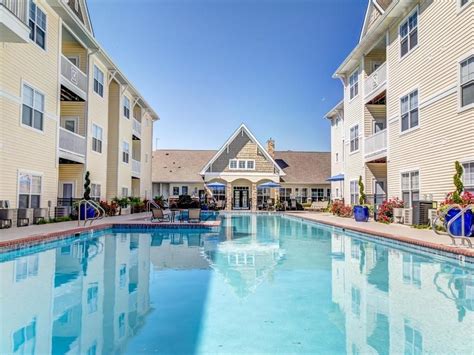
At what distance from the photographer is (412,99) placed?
50.5 ft

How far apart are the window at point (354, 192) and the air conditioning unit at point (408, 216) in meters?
5.65

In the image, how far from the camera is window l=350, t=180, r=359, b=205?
21047mm

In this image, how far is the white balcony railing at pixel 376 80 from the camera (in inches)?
703

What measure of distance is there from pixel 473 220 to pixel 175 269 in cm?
853

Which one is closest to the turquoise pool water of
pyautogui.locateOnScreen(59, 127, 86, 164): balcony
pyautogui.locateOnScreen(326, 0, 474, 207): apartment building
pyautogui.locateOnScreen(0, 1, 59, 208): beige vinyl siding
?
pyautogui.locateOnScreen(0, 1, 59, 208): beige vinyl siding

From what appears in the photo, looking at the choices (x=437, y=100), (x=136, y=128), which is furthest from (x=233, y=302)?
(x=136, y=128)

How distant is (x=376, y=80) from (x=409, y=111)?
3.78m

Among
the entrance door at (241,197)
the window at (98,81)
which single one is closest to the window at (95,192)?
the window at (98,81)

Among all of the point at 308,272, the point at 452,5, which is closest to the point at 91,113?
the point at 308,272

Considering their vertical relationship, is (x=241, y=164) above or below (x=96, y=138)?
below

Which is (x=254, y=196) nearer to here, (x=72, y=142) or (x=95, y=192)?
(x=95, y=192)

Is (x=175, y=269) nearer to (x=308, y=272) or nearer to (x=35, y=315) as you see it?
(x=308, y=272)

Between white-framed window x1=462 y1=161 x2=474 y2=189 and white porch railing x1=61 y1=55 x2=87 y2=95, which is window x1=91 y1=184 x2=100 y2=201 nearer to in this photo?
white porch railing x1=61 y1=55 x2=87 y2=95

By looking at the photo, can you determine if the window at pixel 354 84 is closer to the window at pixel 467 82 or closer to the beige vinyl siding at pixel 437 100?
the beige vinyl siding at pixel 437 100
